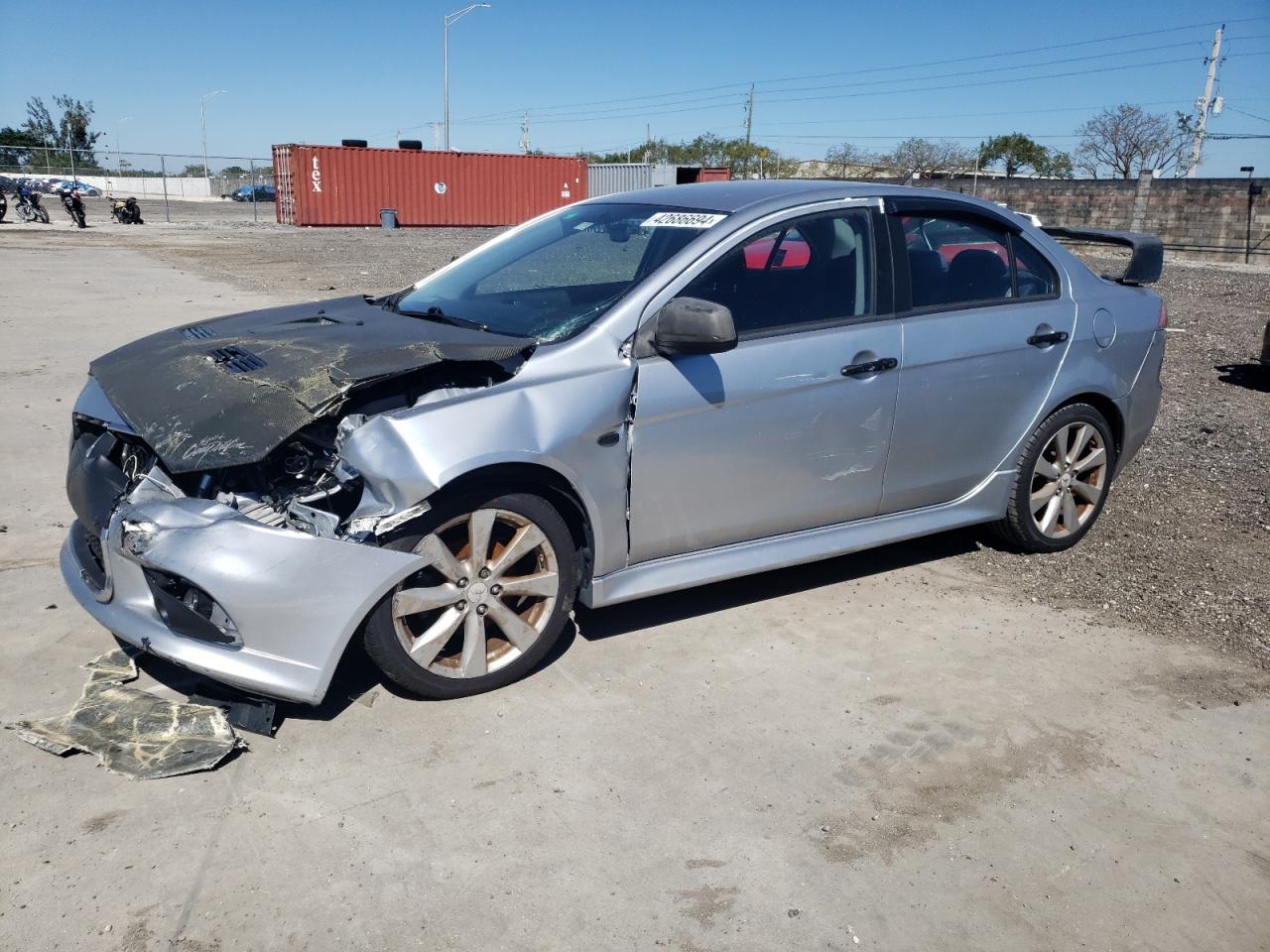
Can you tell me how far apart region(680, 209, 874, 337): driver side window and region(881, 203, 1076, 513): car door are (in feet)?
0.67

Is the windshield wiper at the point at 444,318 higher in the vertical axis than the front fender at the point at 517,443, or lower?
higher

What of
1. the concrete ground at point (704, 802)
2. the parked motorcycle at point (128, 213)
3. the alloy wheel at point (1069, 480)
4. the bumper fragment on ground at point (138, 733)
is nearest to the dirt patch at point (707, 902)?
the concrete ground at point (704, 802)

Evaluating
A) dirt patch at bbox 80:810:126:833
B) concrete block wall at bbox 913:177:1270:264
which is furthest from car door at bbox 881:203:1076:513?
concrete block wall at bbox 913:177:1270:264

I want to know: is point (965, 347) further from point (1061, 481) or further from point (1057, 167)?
point (1057, 167)

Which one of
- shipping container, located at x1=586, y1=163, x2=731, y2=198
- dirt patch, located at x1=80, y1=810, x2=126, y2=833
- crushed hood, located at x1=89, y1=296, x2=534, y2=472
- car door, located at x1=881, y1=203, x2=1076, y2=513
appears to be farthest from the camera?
shipping container, located at x1=586, y1=163, x2=731, y2=198

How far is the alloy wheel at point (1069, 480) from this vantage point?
16.7 feet

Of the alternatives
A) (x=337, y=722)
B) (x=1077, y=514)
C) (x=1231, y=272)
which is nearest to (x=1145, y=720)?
(x=1077, y=514)

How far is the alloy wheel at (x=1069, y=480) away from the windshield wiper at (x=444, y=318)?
109 inches

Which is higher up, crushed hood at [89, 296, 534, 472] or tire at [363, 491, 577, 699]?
crushed hood at [89, 296, 534, 472]

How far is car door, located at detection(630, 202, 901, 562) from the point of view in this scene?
12.7 feet

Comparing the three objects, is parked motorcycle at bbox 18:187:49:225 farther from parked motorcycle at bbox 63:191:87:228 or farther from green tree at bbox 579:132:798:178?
green tree at bbox 579:132:798:178

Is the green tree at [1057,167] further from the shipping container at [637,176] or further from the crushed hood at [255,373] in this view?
the crushed hood at [255,373]

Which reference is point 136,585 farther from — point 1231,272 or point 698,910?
point 1231,272

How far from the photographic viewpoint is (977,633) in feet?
14.6
